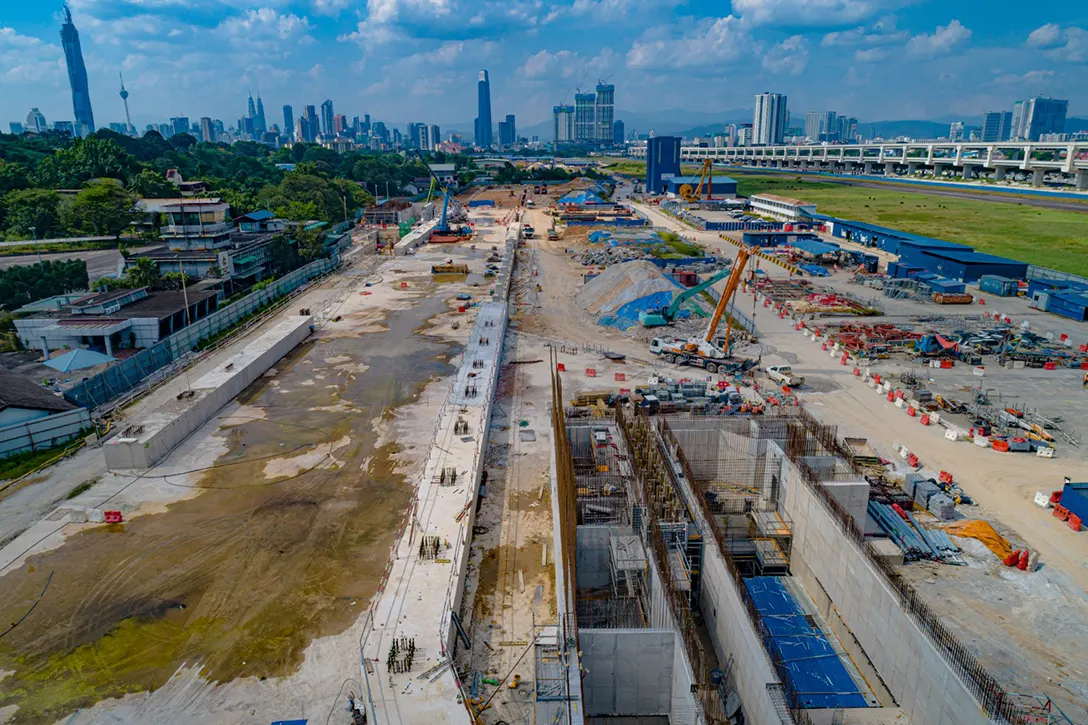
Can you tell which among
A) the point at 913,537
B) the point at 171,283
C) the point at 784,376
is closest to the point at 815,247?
the point at 784,376

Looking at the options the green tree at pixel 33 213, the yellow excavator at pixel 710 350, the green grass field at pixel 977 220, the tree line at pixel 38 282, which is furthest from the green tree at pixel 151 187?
the green grass field at pixel 977 220

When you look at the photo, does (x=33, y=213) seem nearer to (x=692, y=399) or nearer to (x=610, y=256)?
(x=610, y=256)

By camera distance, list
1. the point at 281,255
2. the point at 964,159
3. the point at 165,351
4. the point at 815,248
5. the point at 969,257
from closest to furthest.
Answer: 1. the point at 165,351
2. the point at 969,257
3. the point at 281,255
4. the point at 815,248
5. the point at 964,159

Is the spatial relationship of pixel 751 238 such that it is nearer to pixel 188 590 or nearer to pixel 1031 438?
pixel 1031 438

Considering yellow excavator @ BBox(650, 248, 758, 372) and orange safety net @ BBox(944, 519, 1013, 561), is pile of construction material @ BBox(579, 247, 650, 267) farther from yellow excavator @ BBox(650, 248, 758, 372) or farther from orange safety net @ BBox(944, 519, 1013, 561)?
orange safety net @ BBox(944, 519, 1013, 561)

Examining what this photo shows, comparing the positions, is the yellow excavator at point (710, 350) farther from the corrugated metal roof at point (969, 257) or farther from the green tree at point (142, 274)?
the green tree at point (142, 274)

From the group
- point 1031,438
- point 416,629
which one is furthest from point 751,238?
point 416,629

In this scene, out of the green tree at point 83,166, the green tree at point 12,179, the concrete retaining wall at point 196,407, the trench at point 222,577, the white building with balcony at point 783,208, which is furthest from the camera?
the white building with balcony at point 783,208
